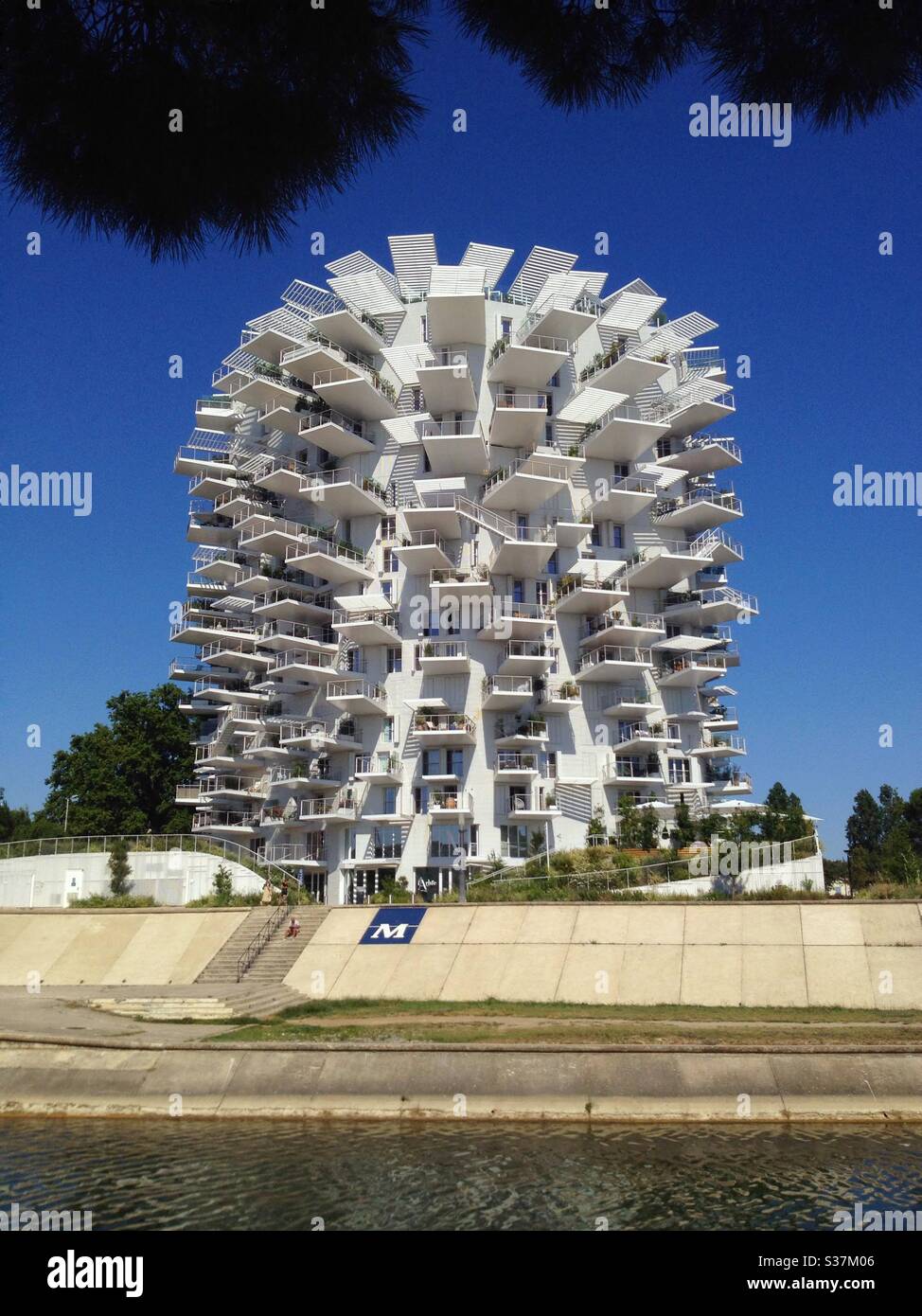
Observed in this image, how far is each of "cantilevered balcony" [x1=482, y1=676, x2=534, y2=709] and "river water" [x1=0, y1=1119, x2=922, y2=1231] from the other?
3461 centimetres

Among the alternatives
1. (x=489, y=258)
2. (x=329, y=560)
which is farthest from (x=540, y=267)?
(x=329, y=560)

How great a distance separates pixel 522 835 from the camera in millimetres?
56438

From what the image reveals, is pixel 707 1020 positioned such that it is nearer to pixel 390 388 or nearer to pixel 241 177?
pixel 241 177

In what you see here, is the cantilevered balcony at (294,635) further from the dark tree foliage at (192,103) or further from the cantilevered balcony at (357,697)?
the dark tree foliage at (192,103)

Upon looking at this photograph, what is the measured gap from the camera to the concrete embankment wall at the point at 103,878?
47.5 meters

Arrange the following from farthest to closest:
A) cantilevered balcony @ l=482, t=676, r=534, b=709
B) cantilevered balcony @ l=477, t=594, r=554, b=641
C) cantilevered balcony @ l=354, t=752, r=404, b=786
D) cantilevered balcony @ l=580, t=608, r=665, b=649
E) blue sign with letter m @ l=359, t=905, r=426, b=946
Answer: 1. cantilevered balcony @ l=580, t=608, r=665, b=649
2. cantilevered balcony @ l=354, t=752, r=404, b=786
3. cantilevered balcony @ l=477, t=594, r=554, b=641
4. cantilevered balcony @ l=482, t=676, r=534, b=709
5. blue sign with letter m @ l=359, t=905, r=426, b=946

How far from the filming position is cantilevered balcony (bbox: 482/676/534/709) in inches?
2190

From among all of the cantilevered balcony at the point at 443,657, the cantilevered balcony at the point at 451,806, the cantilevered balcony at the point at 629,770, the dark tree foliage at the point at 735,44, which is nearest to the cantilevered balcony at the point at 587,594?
the cantilevered balcony at the point at 443,657

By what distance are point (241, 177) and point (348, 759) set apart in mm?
52230

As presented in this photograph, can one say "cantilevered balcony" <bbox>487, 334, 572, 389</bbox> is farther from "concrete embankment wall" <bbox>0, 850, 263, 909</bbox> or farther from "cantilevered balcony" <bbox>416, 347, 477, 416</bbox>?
"concrete embankment wall" <bbox>0, 850, 263, 909</bbox>

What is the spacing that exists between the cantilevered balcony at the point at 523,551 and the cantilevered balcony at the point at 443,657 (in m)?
4.83

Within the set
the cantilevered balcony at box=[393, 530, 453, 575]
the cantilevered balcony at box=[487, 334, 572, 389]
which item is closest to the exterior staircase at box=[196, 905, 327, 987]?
the cantilevered balcony at box=[393, 530, 453, 575]

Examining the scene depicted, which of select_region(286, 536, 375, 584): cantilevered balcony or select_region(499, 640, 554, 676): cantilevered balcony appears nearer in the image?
select_region(499, 640, 554, 676): cantilevered balcony

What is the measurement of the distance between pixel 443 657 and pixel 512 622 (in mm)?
4163
